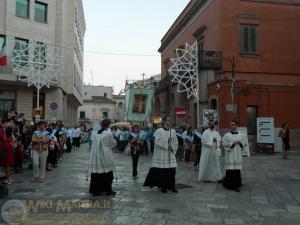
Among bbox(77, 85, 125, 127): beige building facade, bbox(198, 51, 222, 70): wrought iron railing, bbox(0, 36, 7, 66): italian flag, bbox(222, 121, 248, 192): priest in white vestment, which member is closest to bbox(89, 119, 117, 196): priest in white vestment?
bbox(222, 121, 248, 192): priest in white vestment

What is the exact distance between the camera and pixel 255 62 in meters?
26.5

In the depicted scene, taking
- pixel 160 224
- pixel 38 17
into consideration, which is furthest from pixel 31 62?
pixel 160 224

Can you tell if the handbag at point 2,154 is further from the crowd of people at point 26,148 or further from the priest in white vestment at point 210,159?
the priest in white vestment at point 210,159

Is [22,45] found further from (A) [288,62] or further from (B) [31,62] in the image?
(A) [288,62]

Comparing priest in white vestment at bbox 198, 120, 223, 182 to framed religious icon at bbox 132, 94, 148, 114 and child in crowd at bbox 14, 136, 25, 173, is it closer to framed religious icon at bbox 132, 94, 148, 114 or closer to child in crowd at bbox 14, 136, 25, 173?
child in crowd at bbox 14, 136, 25, 173

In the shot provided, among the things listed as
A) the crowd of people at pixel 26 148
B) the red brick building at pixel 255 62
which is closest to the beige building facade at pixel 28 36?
the red brick building at pixel 255 62

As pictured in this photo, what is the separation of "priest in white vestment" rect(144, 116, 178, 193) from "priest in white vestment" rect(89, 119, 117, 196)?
115 cm

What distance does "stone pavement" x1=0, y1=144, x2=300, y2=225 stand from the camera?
292 inches

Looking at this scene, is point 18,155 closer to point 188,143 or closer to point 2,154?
point 2,154

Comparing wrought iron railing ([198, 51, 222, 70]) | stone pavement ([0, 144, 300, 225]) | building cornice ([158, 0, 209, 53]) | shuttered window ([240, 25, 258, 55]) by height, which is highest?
building cornice ([158, 0, 209, 53])

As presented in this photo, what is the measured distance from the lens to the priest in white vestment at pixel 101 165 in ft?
31.5

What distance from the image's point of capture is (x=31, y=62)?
26.2 meters

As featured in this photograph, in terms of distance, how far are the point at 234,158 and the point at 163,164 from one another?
2.01 meters

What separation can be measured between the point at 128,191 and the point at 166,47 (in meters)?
33.9
